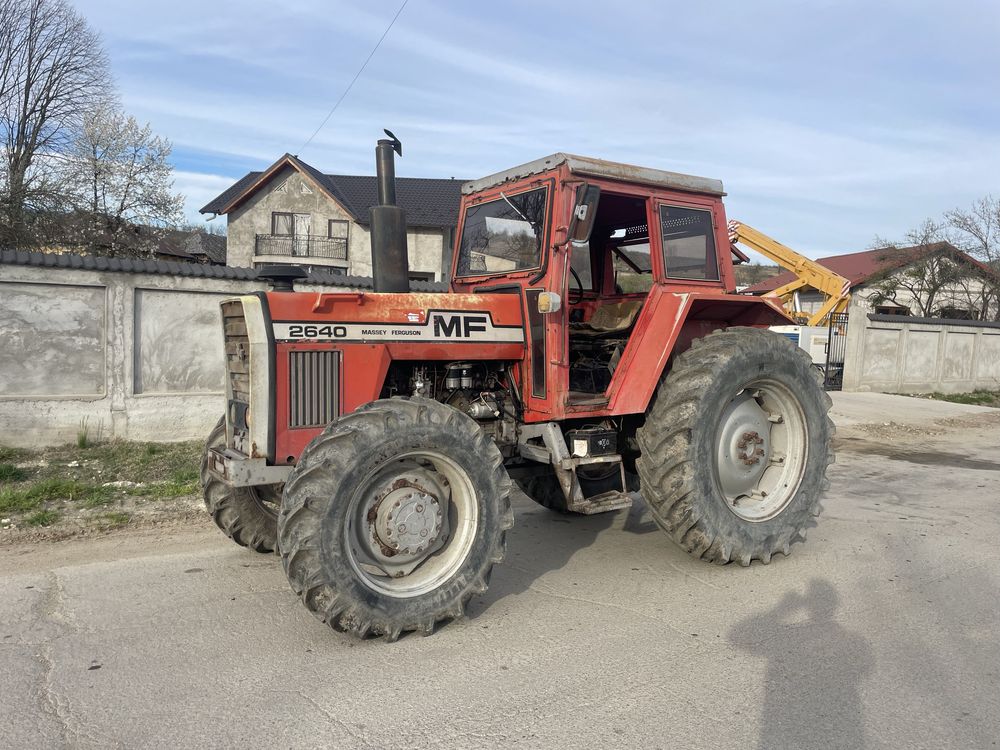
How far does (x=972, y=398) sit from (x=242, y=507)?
19.5 metres

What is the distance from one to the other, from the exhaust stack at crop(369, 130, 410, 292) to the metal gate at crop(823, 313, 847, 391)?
15.5 metres

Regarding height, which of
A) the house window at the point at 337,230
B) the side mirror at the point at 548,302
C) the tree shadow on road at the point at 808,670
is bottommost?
the tree shadow on road at the point at 808,670

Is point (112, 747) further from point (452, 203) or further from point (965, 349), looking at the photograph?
point (452, 203)

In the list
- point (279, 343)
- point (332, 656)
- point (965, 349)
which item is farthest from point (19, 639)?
point (965, 349)

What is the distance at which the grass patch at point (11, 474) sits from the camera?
675cm

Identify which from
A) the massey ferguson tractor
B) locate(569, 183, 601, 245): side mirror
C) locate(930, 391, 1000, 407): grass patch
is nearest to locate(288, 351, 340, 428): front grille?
the massey ferguson tractor

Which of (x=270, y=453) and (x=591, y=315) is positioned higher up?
(x=591, y=315)

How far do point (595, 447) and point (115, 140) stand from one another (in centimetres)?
2524

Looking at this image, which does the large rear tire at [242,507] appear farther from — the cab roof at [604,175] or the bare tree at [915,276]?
the bare tree at [915,276]

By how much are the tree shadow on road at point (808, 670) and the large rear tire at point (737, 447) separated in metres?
0.57

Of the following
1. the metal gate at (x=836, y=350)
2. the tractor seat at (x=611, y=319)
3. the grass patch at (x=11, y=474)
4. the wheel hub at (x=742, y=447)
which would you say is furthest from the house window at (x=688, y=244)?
the metal gate at (x=836, y=350)

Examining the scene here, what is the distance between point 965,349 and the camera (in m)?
19.8

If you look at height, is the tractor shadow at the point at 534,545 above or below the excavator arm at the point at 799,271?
below

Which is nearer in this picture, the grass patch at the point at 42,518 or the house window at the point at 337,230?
the grass patch at the point at 42,518
